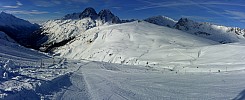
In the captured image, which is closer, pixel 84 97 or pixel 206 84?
pixel 84 97

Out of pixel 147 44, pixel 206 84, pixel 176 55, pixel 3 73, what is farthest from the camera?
pixel 147 44

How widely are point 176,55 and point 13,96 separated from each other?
160 ft

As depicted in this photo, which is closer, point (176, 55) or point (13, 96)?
point (13, 96)


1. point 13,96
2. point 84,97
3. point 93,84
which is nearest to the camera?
point 13,96

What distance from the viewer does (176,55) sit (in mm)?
56125

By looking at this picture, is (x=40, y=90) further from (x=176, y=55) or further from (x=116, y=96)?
(x=176, y=55)

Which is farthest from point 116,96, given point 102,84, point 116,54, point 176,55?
point 116,54

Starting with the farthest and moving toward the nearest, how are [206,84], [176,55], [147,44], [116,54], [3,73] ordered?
[147,44], [116,54], [176,55], [206,84], [3,73]

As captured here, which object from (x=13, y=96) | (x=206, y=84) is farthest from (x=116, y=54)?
(x=13, y=96)

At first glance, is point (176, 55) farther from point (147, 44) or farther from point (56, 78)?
point (56, 78)

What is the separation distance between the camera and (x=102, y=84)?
1457 cm

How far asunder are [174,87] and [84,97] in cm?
526

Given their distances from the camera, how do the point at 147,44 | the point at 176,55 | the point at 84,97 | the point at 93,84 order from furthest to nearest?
1. the point at 147,44
2. the point at 176,55
3. the point at 93,84
4. the point at 84,97

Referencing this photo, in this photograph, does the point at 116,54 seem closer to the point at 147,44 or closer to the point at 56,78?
Result: the point at 147,44
